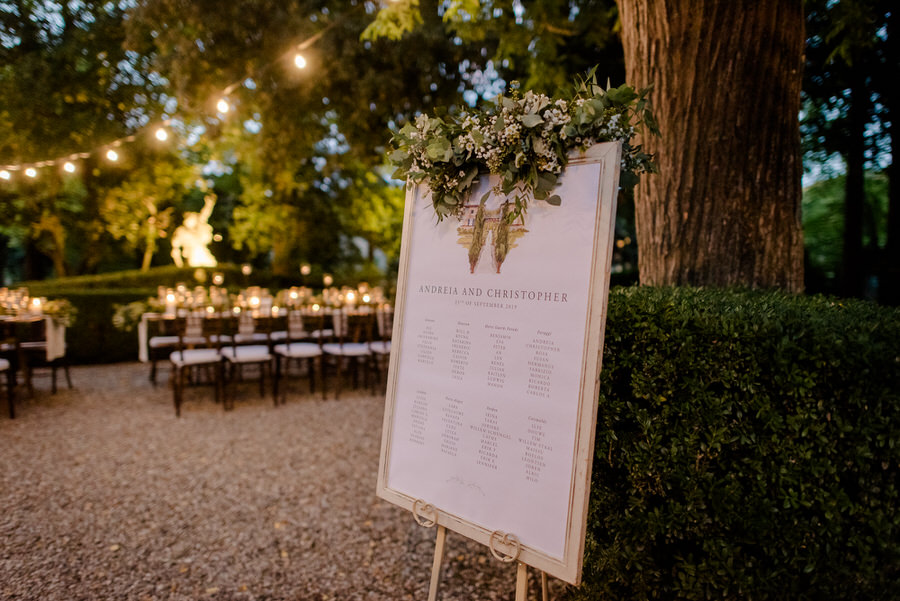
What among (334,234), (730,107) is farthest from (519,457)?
(334,234)

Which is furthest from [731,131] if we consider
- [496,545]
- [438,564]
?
[438,564]

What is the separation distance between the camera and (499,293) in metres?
2.04

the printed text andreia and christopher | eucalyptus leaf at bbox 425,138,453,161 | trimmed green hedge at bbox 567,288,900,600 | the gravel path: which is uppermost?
eucalyptus leaf at bbox 425,138,453,161

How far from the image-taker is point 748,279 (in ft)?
10.5

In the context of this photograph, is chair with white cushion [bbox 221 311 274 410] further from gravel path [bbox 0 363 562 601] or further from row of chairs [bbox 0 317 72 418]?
row of chairs [bbox 0 317 72 418]

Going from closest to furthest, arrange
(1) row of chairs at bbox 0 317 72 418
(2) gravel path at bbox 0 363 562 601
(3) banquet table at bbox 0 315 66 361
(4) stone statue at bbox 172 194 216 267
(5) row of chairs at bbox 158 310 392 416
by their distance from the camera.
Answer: (2) gravel path at bbox 0 363 562 601 < (1) row of chairs at bbox 0 317 72 418 < (5) row of chairs at bbox 158 310 392 416 < (3) banquet table at bbox 0 315 66 361 < (4) stone statue at bbox 172 194 216 267

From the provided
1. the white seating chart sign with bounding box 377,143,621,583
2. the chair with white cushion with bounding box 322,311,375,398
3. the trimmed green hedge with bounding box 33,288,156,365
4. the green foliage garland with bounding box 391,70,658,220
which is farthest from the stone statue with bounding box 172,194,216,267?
the green foliage garland with bounding box 391,70,658,220

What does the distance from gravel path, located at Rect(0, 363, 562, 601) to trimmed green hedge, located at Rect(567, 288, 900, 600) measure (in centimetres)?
105

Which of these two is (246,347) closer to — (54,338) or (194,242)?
(54,338)

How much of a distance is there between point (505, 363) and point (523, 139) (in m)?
0.89

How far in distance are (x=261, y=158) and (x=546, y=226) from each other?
1041cm

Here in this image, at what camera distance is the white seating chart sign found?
1.80 metres

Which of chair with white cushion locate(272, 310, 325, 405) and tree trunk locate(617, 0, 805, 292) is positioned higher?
tree trunk locate(617, 0, 805, 292)

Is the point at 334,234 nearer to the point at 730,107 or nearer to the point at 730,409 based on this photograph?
Answer: the point at 730,107
